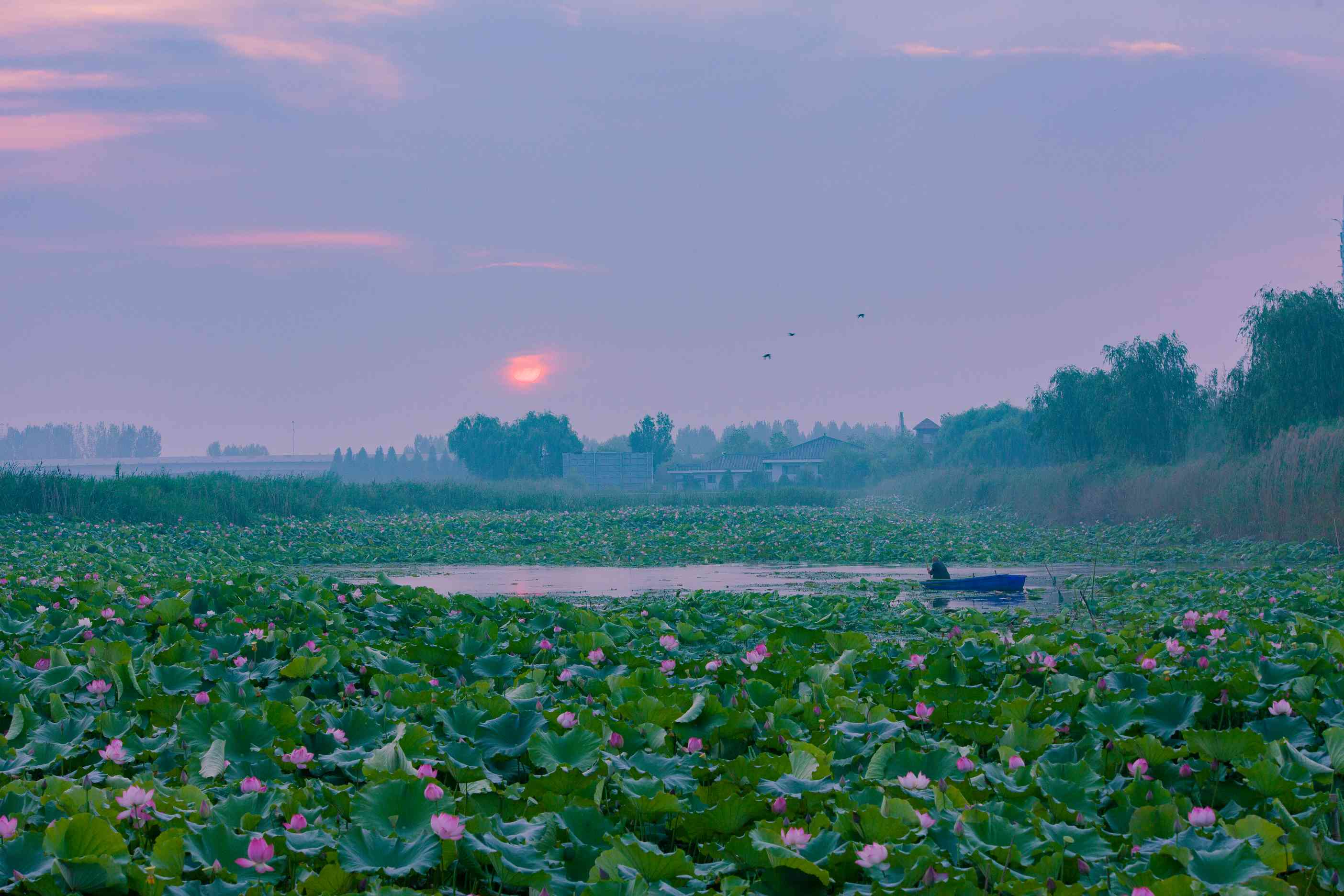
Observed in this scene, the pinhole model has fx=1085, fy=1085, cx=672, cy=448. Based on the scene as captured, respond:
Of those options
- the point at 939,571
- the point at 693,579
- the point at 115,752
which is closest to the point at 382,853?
the point at 115,752

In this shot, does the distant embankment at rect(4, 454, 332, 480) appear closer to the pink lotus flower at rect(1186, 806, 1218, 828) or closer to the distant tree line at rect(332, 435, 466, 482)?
the distant tree line at rect(332, 435, 466, 482)

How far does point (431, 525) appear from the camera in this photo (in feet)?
91.2

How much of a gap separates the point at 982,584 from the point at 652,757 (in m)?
9.57

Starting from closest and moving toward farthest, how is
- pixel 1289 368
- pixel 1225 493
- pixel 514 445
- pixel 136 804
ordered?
1. pixel 136 804
2. pixel 1225 493
3. pixel 1289 368
4. pixel 514 445

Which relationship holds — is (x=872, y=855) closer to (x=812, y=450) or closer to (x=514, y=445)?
(x=514, y=445)

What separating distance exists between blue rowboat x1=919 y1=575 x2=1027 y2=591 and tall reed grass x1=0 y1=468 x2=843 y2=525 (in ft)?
58.8

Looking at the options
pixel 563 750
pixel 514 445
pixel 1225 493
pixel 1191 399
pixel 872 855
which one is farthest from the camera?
pixel 514 445

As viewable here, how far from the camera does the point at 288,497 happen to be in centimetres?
2898

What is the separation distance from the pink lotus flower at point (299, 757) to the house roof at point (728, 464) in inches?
2855

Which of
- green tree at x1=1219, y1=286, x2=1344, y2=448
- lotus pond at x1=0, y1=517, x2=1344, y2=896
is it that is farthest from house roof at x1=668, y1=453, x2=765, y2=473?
lotus pond at x1=0, y1=517, x2=1344, y2=896

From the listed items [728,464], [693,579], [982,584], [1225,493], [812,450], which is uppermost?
[812,450]

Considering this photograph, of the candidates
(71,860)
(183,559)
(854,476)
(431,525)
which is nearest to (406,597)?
(71,860)

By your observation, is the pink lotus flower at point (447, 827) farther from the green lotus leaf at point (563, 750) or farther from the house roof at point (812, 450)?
the house roof at point (812, 450)

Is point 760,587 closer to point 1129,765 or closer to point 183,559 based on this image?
point 183,559
